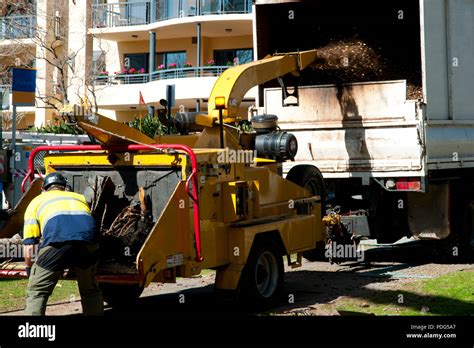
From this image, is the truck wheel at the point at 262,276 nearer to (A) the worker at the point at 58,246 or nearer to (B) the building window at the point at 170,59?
(A) the worker at the point at 58,246

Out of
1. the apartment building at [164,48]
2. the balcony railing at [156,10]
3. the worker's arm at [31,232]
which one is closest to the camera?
the worker's arm at [31,232]

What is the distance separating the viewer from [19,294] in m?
10.9

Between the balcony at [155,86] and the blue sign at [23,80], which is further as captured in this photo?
the balcony at [155,86]

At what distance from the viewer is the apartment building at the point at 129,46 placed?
1291 inches

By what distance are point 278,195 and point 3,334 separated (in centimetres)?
476

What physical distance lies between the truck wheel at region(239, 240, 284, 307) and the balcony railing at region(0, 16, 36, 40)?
23.5 m

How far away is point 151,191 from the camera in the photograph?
9164mm

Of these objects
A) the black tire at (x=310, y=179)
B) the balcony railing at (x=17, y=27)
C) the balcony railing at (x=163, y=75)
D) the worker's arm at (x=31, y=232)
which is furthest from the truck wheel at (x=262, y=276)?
the balcony railing at (x=17, y=27)

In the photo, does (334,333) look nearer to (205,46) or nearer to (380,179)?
(380,179)

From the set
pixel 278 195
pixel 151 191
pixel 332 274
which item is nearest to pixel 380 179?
pixel 332 274

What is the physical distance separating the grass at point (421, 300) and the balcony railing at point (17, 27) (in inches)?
942

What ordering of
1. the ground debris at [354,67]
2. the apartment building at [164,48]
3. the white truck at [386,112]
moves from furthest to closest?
the apartment building at [164,48]
the ground debris at [354,67]
the white truck at [386,112]

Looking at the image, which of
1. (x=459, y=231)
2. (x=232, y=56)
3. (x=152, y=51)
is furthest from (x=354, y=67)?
(x=152, y=51)

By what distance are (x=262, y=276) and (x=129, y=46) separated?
28194 millimetres
